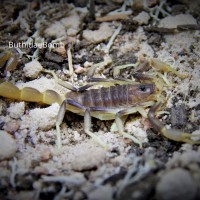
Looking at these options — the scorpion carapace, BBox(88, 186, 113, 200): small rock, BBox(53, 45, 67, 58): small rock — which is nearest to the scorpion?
the scorpion carapace

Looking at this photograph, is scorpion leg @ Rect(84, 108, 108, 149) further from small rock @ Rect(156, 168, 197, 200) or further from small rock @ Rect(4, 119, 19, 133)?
small rock @ Rect(156, 168, 197, 200)

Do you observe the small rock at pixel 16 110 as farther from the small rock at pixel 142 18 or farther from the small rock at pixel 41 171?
the small rock at pixel 142 18

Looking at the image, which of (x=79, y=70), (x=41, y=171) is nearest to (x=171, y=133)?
(x=41, y=171)

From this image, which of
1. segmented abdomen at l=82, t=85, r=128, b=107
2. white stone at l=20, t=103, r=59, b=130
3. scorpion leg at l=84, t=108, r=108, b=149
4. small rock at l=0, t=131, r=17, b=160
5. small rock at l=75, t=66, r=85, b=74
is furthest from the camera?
small rock at l=75, t=66, r=85, b=74

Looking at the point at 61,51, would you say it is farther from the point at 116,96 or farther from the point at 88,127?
the point at 88,127

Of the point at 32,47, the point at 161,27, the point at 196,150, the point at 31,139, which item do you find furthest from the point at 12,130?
the point at 161,27

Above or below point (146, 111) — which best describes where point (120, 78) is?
above

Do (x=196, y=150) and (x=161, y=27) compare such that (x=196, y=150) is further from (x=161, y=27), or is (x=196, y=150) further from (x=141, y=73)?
(x=161, y=27)
